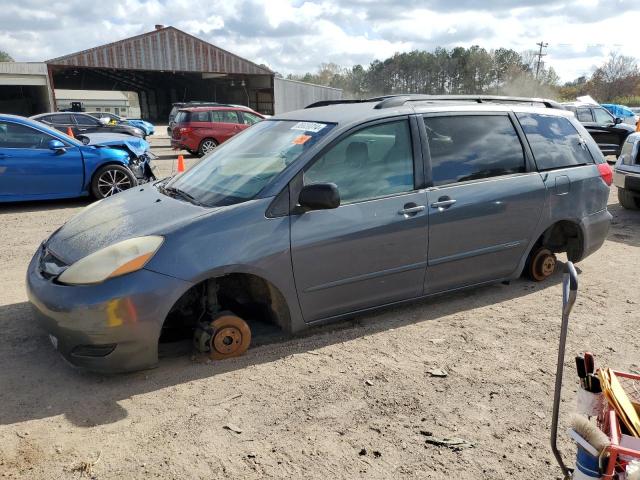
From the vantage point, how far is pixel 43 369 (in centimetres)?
346

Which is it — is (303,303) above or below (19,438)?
above

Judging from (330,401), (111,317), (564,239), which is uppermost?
(111,317)

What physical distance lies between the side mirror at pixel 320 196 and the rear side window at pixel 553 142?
2220 mm

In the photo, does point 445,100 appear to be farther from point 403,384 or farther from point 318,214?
point 403,384

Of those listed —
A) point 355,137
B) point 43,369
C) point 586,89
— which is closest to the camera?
point 43,369

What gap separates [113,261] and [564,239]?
13.6 ft

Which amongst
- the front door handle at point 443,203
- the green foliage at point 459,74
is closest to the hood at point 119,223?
the front door handle at point 443,203

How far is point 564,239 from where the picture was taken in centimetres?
518

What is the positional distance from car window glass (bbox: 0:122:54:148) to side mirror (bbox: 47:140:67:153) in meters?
0.07

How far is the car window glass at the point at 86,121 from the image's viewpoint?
19.0m

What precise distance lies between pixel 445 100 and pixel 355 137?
1.13 m

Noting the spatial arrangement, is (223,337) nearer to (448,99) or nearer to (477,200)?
(477,200)

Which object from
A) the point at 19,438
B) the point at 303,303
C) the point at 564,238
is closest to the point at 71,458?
the point at 19,438

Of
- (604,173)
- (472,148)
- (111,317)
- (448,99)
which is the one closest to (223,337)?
(111,317)
